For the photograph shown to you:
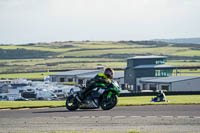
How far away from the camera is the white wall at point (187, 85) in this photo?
305ft

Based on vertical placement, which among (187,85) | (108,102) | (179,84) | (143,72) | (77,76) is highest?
(108,102)

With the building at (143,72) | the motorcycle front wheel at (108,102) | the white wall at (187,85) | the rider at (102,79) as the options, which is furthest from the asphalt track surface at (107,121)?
the building at (143,72)

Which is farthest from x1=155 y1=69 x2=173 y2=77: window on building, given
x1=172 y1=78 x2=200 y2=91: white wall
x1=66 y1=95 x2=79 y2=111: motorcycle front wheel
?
x1=66 y1=95 x2=79 y2=111: motorcycle front wheel

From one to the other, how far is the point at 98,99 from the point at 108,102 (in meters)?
0.52

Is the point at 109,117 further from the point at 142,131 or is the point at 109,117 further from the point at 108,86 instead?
the point at 142,131

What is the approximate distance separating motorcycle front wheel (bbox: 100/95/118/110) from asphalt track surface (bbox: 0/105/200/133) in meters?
0.42

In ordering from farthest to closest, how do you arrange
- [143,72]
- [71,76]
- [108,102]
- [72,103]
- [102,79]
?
[71,76] → [143,72] → [72,103] → [108,102] → [102,79]

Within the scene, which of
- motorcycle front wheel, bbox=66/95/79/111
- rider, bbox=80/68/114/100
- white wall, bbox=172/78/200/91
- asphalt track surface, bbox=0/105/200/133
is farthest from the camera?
white wall, bbox=172/78/200/91

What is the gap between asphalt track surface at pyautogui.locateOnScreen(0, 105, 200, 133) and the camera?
1867cm

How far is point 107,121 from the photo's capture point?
20.8 meters

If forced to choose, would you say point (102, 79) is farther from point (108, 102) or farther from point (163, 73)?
point (163, 73)

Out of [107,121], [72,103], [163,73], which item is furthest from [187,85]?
[107,121]

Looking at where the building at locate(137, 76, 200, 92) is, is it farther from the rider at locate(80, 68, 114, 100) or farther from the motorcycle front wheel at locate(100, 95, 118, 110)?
the rider at locate(80, 68, 114, 100)

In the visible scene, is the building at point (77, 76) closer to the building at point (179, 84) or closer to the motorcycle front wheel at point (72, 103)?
the building at point (179, 84)
